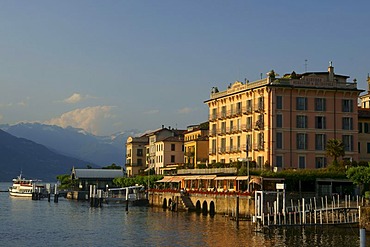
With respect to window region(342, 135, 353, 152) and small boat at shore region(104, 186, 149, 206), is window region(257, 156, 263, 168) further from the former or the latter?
small boat at shore region(104, 186, 149, 206)

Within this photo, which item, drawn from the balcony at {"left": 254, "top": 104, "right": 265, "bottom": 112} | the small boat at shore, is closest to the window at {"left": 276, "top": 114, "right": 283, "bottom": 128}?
the balcony at {"left": 254, "top": 104, "right": 265, "bottom": 112}

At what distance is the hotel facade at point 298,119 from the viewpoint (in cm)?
10188

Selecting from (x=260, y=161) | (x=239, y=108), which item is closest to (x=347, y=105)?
(x=260, y=161)

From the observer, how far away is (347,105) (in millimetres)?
105750

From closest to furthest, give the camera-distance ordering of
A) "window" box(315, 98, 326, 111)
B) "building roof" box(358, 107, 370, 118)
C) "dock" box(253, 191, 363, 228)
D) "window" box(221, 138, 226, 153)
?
"dock" box(253, 191, 363, 228), "window" box(315, 98, 326, 111), "building roof" box(358, 107, 370, 118), "window" box(221, 138, 226, 153)

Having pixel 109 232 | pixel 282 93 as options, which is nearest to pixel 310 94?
pixel 282 93

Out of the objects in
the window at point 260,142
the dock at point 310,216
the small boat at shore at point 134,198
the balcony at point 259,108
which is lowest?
the dock at point 310,216

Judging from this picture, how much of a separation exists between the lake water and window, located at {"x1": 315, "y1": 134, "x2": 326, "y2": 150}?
22174 mm

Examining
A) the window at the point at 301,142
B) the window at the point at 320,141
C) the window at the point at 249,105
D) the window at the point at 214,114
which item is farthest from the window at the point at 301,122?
the window at the point at 214,114

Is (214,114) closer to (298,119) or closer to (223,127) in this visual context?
(223,127)

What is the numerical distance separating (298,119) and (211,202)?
19.3m

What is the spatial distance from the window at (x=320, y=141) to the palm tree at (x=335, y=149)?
4886mm

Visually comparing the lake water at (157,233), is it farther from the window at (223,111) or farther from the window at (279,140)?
the window at (223,111)

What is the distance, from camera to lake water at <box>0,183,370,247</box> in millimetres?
64062
